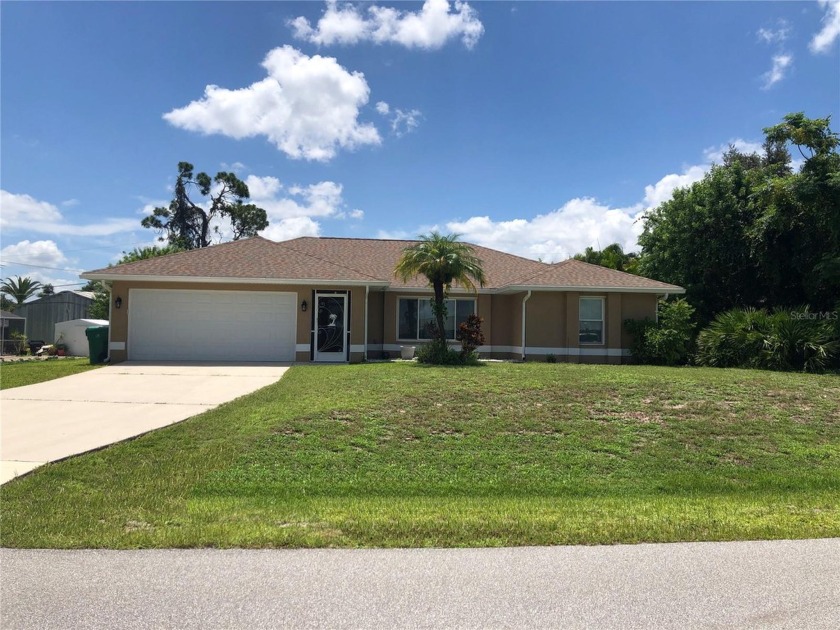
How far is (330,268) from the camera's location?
1947 cm

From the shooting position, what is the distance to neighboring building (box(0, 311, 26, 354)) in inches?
1387

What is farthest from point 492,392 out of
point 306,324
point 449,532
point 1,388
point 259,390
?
point 1,388

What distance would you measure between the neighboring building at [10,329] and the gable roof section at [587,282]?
30.9 meters

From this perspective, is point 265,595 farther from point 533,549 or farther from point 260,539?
point 533,549

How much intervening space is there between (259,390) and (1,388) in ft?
18.6

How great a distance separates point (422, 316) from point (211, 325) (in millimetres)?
7245

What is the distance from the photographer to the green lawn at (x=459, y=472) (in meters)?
5.41

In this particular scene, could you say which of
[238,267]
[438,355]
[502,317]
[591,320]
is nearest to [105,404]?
[238,267]

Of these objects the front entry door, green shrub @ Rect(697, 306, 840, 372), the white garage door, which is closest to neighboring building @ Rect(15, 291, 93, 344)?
the white garage door

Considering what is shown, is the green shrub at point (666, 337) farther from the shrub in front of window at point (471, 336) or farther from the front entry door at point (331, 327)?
the front entry door at point (331, 327)

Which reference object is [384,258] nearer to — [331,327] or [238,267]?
[331,327]

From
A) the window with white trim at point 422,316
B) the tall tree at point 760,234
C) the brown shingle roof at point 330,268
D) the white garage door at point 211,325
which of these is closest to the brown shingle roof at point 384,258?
the brown shingle roof at point 330,268

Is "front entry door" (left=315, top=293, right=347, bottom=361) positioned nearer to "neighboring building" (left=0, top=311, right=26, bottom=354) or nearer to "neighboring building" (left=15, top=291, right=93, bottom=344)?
"neighboring building" (left=0, top=311, right=26, bottom=354)

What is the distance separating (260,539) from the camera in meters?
5.06
